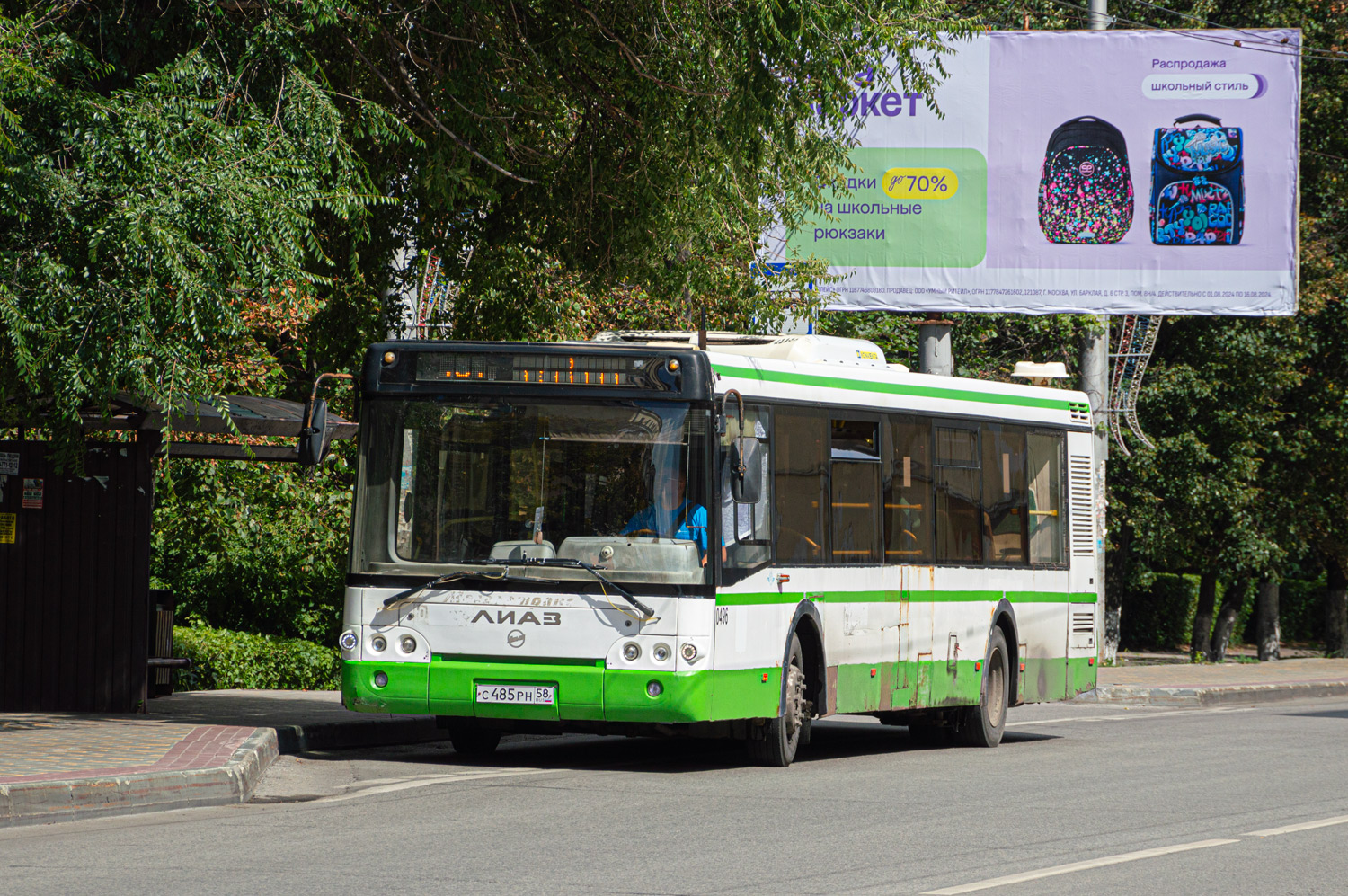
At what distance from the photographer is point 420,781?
11.9m

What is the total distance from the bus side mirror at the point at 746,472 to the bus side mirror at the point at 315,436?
2778mm

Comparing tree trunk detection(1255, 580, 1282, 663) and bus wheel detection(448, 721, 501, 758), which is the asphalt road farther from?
tree trunk detection(1255, 580, 1282, 663)

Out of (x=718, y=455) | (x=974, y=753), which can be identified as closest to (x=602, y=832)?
(x=718, y=455)

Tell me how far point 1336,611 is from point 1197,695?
1510 cm

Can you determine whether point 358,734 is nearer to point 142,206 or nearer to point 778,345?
point 778,345

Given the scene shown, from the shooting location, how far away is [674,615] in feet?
39.6

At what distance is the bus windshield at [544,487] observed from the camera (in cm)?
1218

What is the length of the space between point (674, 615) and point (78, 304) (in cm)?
425

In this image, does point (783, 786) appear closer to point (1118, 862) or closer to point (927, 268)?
point (1118, 862)

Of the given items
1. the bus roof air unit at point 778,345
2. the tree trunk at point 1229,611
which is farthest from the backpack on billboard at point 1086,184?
the tree trunk at point 1229,611

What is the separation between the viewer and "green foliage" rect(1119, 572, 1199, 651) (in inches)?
1746

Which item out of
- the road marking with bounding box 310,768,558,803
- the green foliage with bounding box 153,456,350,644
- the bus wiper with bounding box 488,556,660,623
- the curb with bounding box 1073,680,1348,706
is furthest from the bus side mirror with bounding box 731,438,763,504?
the curb with bounding box 1073,680,1348,706

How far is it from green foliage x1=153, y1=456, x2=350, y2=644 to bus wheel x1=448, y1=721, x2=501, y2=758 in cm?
797

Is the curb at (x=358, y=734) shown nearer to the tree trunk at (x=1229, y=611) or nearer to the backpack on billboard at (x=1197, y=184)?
the backpack on billboard at (x=1197, y=184)
